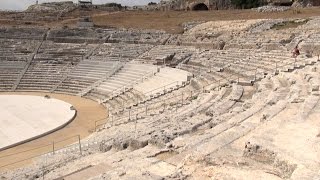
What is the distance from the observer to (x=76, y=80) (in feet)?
102

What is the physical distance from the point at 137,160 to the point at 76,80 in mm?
23859

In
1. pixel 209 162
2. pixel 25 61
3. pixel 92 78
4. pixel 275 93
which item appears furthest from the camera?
pixel 25 61

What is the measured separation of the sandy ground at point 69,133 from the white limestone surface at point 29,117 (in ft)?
1.20

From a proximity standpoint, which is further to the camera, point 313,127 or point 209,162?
point 313,127

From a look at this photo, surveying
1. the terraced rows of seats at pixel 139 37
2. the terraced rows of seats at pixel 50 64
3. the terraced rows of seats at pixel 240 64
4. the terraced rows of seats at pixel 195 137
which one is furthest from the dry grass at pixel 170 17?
the terraced rows of seats at pixel 195 137

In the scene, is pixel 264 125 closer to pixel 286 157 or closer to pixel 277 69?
pixel 286 157

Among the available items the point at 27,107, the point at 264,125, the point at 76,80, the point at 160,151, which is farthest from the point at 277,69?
the point at 76,80

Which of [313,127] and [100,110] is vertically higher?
[313,127]

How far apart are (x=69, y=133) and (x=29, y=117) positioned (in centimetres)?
340

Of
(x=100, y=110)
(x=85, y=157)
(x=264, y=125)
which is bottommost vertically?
(x=100, y=110)

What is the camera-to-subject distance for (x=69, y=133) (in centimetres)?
1844

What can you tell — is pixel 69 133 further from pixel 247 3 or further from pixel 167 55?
pixel 247 3

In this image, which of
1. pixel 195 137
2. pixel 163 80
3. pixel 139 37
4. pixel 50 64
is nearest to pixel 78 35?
pixel 50 64

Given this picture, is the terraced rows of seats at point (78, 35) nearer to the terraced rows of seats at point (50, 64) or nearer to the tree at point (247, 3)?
the terraced rows of seats at point (50, 64)
